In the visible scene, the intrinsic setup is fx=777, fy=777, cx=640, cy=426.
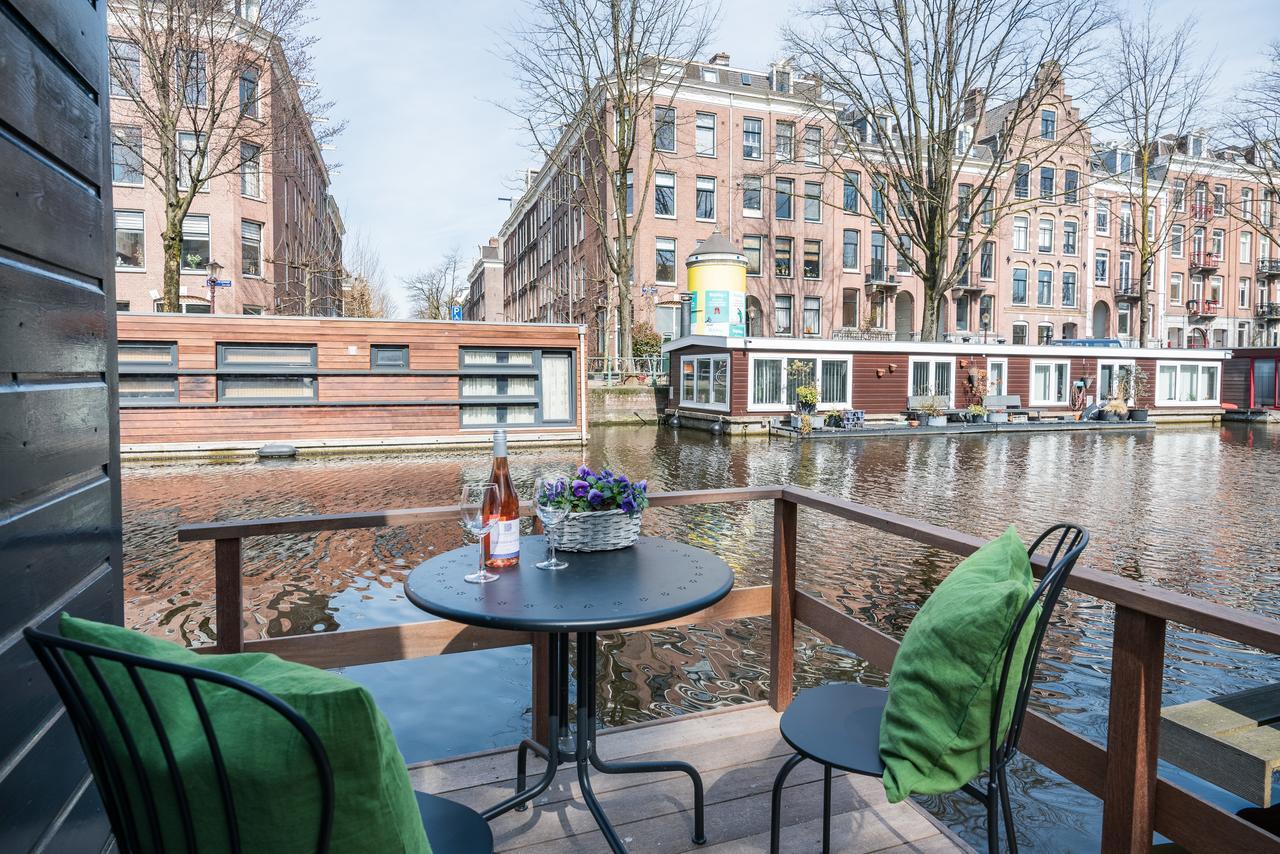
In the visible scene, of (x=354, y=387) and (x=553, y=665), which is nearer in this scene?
(x=553, y=665)

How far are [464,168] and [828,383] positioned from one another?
14495 mm

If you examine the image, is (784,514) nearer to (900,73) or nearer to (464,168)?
(900,73)

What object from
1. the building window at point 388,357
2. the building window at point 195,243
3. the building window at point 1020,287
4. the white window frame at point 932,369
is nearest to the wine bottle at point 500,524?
the building window at point 388,357

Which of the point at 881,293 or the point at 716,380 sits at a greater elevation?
the point at 881,293

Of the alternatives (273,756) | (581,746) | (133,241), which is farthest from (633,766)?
(133,241)

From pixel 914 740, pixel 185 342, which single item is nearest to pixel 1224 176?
pixel 185 342

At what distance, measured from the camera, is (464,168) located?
26.7 meters

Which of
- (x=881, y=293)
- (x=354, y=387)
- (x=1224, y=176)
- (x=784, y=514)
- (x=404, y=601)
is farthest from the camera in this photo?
(x=1224, y=176)

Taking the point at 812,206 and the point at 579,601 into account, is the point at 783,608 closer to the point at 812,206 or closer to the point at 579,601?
the point at 579,601

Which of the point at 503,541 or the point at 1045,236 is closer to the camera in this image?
the point at 503,541

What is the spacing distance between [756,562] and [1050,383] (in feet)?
71.3

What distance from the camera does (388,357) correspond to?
52.5 feet

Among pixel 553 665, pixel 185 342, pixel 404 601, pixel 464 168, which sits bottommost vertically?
pixel 404 601

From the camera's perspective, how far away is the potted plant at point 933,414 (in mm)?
21031
